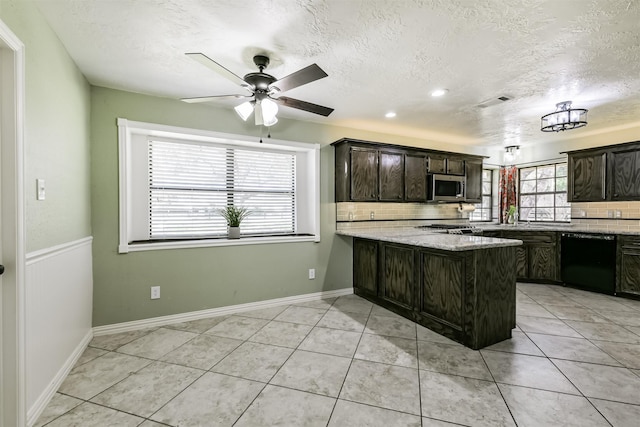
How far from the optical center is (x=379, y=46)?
2.15 m

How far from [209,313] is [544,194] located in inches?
238

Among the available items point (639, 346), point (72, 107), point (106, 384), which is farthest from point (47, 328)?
point (639, 346)

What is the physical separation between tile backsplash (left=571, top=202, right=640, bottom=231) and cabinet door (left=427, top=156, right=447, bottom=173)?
2384mm

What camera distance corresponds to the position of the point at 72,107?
7.54ft

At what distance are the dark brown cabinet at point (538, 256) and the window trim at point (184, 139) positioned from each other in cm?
326

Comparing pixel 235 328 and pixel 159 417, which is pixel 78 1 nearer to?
pixel 159 417

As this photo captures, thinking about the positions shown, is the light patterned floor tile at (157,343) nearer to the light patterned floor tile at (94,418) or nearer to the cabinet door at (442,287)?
the light patterned floor tile at (94,418)

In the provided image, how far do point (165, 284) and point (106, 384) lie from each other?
3.81ft

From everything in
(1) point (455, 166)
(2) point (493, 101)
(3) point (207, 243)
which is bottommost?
(3) point (207, 243)

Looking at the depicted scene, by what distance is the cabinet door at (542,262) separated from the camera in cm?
452

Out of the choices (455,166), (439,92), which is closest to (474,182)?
(455,166)

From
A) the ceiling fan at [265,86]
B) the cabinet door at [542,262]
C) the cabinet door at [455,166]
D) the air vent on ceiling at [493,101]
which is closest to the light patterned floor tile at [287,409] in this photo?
the ceiling fan at [265,86]

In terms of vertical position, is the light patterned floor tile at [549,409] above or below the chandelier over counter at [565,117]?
below

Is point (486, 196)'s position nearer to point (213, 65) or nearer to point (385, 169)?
point (385, 169)
